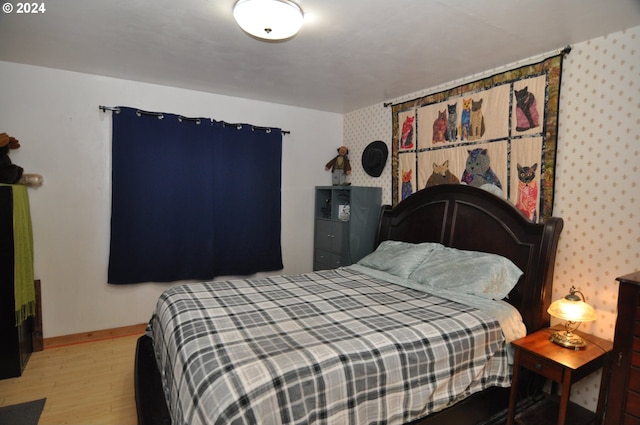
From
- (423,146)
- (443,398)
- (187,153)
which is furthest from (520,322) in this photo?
(187,153)

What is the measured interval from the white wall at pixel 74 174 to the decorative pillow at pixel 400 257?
2209mm

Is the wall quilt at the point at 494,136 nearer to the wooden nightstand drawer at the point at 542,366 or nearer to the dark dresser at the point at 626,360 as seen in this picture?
the dark dresser at the point at 626,360

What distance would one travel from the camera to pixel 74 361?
9.25 feet

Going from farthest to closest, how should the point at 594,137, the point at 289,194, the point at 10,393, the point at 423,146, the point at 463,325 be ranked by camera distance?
the point at 289,194
the point at 423,146
the point at 10,393
the point at 594,137
the point at 463,325

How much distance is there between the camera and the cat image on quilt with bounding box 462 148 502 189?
Result: 2730 millimetres

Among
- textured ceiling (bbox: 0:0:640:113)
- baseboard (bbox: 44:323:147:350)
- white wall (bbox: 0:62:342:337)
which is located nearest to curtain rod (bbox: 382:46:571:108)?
textured ceiling (bbox: 0:0:640:113)

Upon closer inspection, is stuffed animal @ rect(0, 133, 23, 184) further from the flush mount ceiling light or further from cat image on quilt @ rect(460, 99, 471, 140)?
cat image on quilt @ rect(460, 99, 471, 140)

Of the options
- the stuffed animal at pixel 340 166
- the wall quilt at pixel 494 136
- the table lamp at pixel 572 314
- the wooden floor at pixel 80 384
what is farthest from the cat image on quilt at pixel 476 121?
the wooden floor at pixel 80 384

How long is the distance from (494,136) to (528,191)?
20.3 inches

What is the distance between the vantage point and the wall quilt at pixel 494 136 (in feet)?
7.86

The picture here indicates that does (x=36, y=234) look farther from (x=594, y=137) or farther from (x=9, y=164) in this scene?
(x=594, y=137)

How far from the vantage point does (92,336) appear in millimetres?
3213

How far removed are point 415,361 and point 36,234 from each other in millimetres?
3278

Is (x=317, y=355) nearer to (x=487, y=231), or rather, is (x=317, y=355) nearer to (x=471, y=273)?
(x=471, y=273)
